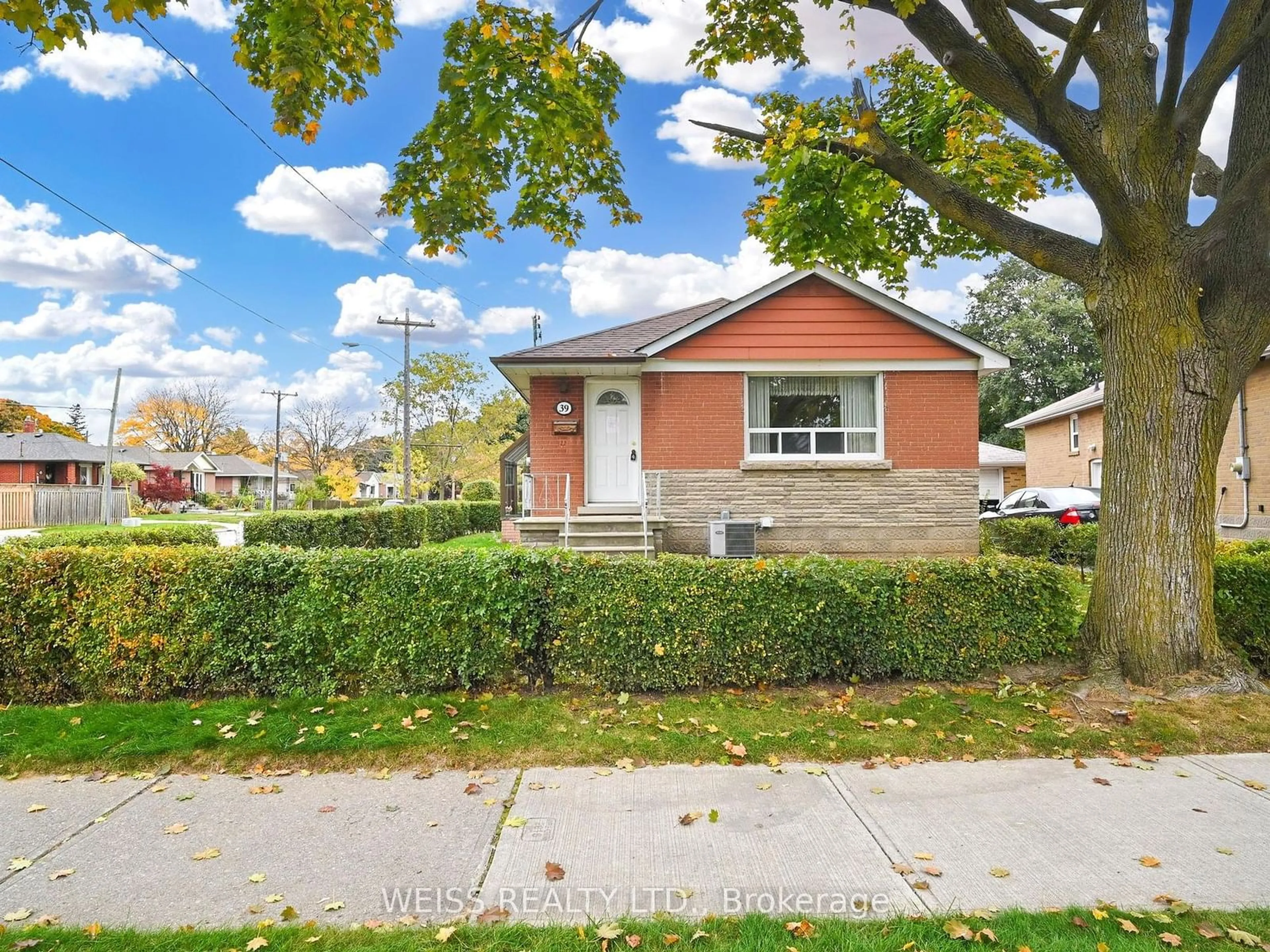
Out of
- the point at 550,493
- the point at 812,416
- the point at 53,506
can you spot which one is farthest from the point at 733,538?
the point at 53,506

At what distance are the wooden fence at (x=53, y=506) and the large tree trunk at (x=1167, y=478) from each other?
3619 centimetres

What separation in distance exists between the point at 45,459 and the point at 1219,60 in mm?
52008

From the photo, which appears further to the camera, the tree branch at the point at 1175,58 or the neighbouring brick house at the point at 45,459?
the neighbouring brick house at the point at 45,459

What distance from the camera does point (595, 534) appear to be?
10023 mm

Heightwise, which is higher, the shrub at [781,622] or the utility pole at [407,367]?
the utility pole at [407,367]

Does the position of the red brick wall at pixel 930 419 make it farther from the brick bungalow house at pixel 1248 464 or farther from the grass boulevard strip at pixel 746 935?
the grass boulevard strip at pixel 746 935

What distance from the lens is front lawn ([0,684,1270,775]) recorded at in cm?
393

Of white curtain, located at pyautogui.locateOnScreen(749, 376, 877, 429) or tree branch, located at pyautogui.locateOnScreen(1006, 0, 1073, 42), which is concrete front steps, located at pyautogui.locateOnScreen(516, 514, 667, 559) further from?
tree branch, located at pyautogui.locateOnScreen(1006, 0, 1073, 42)

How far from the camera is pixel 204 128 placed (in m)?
11.4

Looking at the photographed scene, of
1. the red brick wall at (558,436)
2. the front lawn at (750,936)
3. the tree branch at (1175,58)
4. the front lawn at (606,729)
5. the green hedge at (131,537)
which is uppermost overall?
the tree branch at (1175,58)

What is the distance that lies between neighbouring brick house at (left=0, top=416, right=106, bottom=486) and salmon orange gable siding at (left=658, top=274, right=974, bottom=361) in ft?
137

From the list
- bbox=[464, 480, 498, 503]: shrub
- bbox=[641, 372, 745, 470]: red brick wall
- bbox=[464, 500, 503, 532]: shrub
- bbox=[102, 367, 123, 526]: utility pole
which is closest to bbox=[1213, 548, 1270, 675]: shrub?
bbox=[641, 372, 745, 470]: red brick wall

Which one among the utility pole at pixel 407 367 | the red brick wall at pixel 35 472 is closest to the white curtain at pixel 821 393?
the utility pole at pixel 407 367

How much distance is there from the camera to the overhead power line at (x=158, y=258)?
9.59 m
